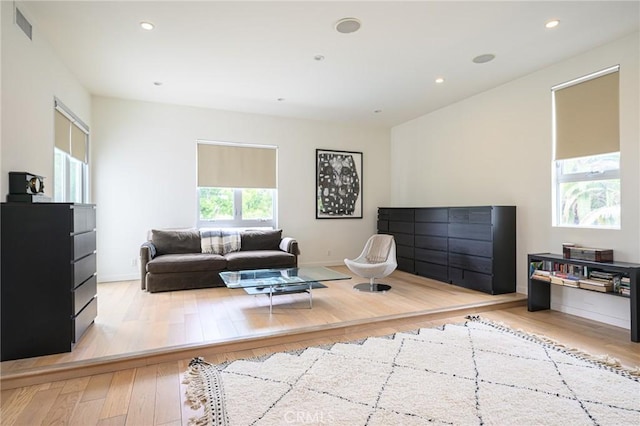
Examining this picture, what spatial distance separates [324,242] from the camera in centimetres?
657

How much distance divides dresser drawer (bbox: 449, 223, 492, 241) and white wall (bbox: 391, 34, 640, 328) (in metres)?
0.48

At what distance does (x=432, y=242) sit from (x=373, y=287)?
1.35 m

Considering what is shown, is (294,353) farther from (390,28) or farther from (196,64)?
(196,64)

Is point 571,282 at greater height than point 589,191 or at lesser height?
lesser

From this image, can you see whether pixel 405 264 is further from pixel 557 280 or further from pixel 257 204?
pixel 257 204

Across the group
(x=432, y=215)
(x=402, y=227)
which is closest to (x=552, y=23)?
(x=432, y=215)

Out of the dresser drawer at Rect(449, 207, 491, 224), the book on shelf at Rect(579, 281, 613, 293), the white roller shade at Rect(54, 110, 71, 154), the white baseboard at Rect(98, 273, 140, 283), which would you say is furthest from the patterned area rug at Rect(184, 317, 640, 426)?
the white baseboard at Rect(98, 273, 140, 283)

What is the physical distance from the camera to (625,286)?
313 centimetres

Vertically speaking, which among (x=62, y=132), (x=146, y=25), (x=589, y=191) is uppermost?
(x=146, y=25)

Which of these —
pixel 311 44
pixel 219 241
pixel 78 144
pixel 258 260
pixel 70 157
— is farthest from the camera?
pixel 219 241

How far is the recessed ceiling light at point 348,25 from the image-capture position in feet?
10.0

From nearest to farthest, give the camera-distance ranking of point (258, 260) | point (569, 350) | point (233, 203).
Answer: point (569, 350) < point (258, 260) < point (233, 203)

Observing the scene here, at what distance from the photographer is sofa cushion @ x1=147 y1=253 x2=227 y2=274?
14.8 feet

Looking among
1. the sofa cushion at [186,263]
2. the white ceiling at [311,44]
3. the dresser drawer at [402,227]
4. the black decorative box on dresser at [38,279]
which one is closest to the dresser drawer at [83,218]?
the black decorative box on dresser at [38,279]
